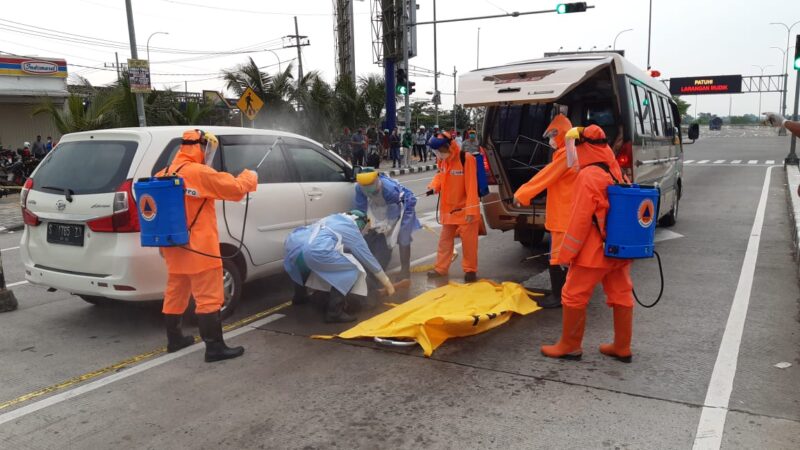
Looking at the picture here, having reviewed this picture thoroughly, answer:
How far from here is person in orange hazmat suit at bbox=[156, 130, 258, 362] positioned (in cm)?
423

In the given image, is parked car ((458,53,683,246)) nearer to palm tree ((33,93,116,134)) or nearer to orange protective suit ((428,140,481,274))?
orange protective suit ((428,140,481,274))

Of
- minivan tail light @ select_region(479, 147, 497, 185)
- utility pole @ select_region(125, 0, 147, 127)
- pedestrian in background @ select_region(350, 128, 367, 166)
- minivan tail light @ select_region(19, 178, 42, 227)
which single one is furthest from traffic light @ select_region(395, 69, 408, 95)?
minivan tail light @ select_region(19, 178, 42, 227)

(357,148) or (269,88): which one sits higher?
(269,88)

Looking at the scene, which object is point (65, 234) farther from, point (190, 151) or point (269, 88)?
point (269, 88)

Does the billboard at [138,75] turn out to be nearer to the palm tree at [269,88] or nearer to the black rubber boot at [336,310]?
the palm tree at [269,88]

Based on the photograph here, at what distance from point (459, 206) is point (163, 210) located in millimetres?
3303

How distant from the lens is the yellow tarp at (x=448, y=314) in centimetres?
461

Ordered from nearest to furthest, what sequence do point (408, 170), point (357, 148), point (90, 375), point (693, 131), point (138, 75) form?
point (90, 375) → point (693, 131) → point (138, 75) → point (357, 148) → point (408, 170)

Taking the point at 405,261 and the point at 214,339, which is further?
the point at 405,261

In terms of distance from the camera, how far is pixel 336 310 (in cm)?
523

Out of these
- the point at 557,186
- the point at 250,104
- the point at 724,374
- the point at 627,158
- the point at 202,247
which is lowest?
the point at 724,374

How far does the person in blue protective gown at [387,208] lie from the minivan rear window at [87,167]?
2294mm

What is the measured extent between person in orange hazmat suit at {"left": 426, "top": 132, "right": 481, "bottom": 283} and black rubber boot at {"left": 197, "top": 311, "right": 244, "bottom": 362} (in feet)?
9.18

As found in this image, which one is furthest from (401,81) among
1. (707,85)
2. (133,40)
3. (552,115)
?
(707,85)
